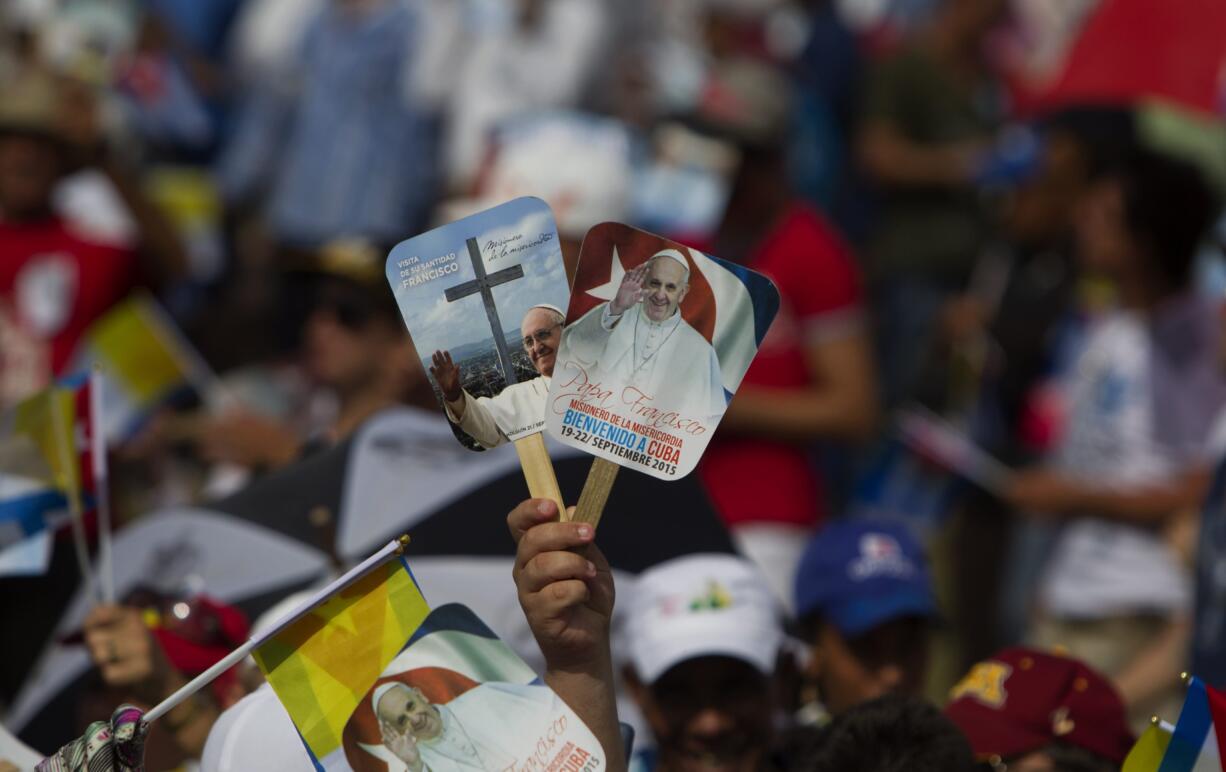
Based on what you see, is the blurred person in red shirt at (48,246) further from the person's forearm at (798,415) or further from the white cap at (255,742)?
the white cap at (255,742)

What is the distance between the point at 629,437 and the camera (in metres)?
3.07

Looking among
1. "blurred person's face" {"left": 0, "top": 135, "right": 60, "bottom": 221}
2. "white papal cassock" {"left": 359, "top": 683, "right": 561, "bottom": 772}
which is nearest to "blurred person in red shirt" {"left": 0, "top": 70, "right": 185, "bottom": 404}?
"blurred person's face" {"left": 0, "top": 135, "right": 60, "bottom": 221}

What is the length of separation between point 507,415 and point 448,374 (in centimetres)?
10

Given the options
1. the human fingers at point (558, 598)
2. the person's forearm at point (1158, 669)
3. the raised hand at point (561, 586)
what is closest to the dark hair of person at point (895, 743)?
the raised hand at point (561, 586)

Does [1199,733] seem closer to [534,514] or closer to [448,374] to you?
[534,514]

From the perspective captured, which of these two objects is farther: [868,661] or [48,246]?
[48,246]

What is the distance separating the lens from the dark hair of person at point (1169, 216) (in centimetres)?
605

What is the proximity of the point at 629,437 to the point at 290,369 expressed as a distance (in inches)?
218

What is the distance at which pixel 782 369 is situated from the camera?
609cm

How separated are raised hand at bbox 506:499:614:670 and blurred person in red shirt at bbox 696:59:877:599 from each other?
2757mm

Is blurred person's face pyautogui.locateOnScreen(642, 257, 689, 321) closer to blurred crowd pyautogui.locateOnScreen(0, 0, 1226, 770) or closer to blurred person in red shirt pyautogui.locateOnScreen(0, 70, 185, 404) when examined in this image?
blurred crowd pyautogui.locateOnScreen(0, 0, 1226, 770)

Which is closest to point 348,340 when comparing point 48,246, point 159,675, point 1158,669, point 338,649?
point 48,246

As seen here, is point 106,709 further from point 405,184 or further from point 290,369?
point 405,184

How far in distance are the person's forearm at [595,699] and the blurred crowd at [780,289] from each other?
54 cm
